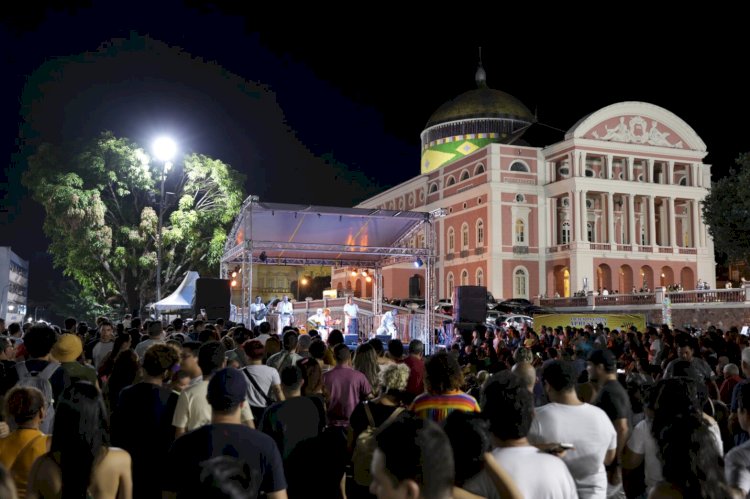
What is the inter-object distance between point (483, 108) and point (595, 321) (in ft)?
130

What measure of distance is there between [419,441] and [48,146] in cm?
3377

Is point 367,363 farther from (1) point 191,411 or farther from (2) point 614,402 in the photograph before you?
(2) point 614,402

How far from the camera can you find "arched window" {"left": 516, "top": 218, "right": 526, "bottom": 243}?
49.5 m

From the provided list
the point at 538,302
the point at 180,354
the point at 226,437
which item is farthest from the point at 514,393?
the point at 538,302

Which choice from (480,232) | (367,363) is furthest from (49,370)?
(480,232)

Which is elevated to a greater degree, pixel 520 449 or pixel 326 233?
pixel 326 233

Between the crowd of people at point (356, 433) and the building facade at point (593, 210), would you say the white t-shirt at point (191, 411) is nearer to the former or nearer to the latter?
the crowd of people at point (356, 433)

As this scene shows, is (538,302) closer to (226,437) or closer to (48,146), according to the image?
(48,146)

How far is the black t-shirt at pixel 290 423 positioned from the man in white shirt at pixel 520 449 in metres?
1.91

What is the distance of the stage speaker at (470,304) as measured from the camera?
22.5 meters

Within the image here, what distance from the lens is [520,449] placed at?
10.6ft

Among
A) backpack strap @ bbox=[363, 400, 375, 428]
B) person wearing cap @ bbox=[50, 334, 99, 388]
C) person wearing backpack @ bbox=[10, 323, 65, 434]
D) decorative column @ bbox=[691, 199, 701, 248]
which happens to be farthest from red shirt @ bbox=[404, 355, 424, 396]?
decorative column @ bbox=[691, 199, 701, 248]

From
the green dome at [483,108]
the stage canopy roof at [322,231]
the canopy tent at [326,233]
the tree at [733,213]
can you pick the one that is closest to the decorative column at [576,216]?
the tree at [733,213]

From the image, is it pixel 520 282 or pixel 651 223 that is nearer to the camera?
pixel 520 282
